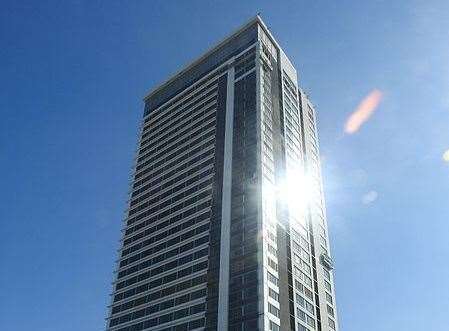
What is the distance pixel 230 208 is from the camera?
118 metres

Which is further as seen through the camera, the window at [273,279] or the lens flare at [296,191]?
the lens flare at [296,191]

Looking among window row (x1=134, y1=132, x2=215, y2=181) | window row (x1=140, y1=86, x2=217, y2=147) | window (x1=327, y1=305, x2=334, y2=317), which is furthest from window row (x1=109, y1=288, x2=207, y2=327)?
window row (x1=140, y1=86, x2=217, y2=147)

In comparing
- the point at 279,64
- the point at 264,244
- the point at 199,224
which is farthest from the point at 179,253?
the point at 279,64

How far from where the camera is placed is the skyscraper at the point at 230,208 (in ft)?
353

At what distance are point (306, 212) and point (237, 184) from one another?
2247cm

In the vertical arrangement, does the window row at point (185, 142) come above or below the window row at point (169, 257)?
above

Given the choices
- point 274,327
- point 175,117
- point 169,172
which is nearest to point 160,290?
point 274,327

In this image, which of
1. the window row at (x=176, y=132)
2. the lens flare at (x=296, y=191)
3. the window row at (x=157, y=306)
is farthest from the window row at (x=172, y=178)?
the window row at (x=157, y=306)

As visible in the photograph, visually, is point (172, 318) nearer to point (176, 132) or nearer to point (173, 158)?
point (173, 158)

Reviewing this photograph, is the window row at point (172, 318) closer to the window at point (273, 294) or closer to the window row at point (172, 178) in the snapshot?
the window at point (273, 294)

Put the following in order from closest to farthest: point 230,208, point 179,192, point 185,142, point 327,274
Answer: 1. point 230,208
2. point 327,274
3. point 179,192
4. point 185,142

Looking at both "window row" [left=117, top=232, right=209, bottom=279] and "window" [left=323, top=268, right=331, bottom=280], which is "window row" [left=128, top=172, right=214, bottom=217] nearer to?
"window row" [left=117, top=232, right=209, bottom=279]

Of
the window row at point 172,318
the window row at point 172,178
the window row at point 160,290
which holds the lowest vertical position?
the window row at point 172,318

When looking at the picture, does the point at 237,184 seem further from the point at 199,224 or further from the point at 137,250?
the point at 137,250
